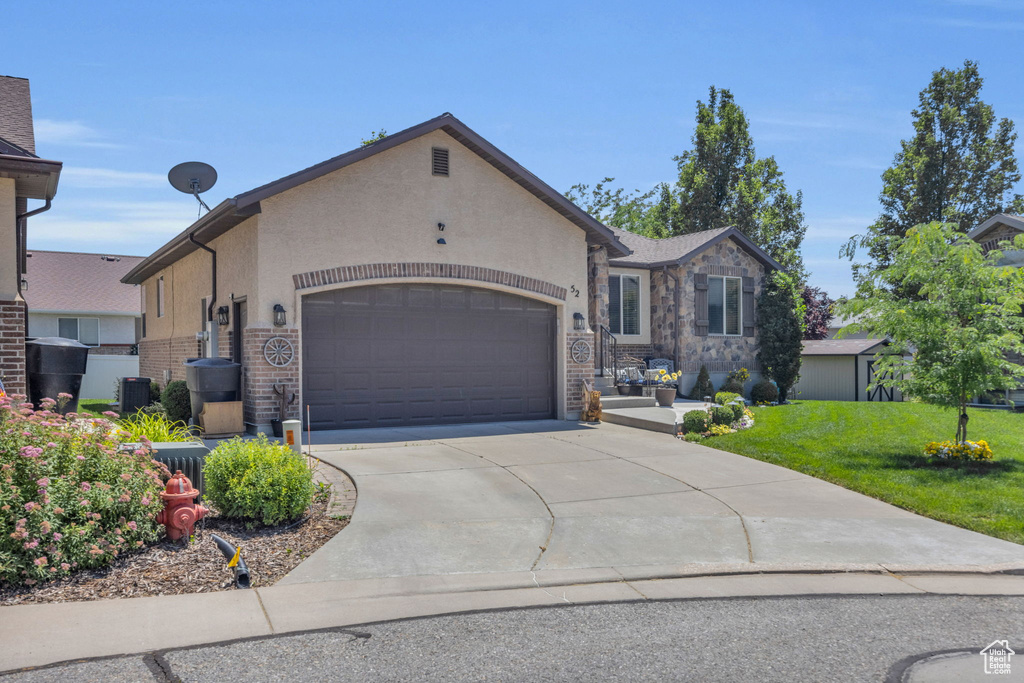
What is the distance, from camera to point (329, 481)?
8812 mm

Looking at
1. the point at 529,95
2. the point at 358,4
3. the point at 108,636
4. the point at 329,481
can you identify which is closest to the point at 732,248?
the point at 529,95

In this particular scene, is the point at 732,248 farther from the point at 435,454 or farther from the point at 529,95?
the point at 435,454

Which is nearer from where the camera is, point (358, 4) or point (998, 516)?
point (998, 516)

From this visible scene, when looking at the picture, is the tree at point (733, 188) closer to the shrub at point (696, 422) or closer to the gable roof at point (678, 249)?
the gable roof at point (678, 249)

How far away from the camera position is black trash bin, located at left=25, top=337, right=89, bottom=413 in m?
11.1

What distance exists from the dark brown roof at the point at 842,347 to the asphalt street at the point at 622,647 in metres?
26.1

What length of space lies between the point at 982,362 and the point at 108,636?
11.0m

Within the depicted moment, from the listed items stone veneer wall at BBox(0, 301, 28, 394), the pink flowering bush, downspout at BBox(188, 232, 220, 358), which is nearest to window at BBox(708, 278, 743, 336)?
downspout at BBox(188, 232, 220, 358)

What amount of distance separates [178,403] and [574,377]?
7.75 meters

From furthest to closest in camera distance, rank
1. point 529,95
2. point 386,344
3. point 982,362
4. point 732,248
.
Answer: point 732,248
point 529,95
point 386,344
point 982,362

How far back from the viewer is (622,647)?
4797 millimetres

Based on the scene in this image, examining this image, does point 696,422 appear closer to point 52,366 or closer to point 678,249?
point 678,249

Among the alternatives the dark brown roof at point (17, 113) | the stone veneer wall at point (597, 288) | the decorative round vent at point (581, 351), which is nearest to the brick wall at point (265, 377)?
the dark brown roof at point (17, 113)

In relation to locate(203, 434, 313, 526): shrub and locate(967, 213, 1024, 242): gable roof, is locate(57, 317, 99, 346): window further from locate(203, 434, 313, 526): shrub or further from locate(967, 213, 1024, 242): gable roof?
locate(967, 213, 1024, 242): gable roof
